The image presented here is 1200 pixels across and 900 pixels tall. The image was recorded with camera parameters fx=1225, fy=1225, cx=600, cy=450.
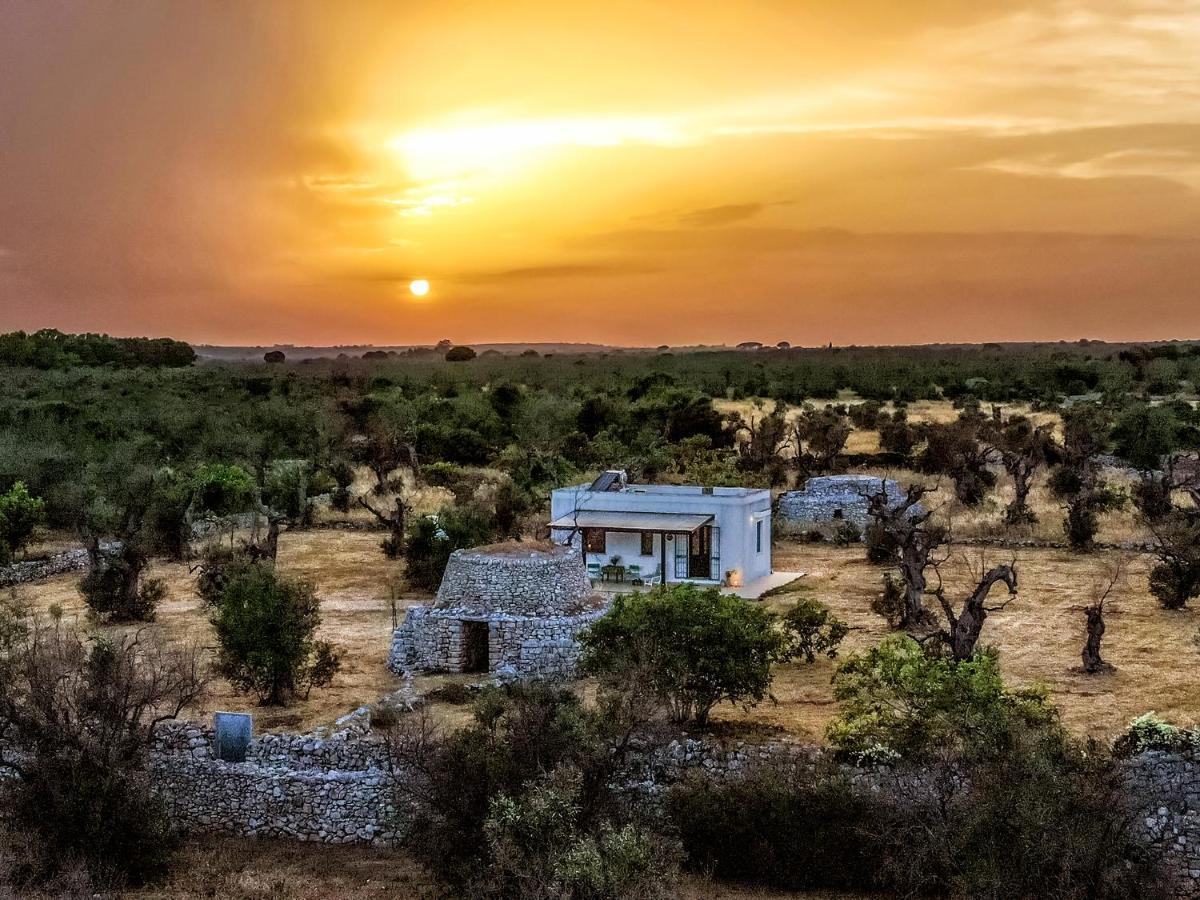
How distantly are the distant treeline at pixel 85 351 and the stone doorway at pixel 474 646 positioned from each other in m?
84.1

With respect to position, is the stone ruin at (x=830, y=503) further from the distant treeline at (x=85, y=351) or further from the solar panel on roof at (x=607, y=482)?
the distant treeline at (x=85, y=351)

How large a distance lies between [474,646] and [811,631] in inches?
259

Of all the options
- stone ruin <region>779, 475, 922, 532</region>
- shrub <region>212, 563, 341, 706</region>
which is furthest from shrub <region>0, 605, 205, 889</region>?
stone ruin <region>779, 475, 922, 532</region>

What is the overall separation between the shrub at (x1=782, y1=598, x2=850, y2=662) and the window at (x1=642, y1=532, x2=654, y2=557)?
680 cm

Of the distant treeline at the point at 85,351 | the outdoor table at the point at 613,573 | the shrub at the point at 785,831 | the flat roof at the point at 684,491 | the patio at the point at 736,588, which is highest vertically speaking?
the distant treeline at the point at 85,351

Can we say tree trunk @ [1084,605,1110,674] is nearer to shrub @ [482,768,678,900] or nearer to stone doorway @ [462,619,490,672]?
stone doorway @ [462,619,490,672]

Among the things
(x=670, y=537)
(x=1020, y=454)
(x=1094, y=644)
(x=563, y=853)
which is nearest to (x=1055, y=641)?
(x=1094, y=644)

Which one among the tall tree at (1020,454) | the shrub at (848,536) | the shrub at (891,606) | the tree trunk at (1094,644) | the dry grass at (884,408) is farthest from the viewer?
the dry grass at (884,408)

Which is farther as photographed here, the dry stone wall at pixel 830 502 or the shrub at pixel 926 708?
the dry stone wall at pixel 830 502

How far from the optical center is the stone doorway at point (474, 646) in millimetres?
23375

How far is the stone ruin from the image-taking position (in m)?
39.3

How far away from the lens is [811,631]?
23.9m

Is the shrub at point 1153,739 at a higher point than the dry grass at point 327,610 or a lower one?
higher

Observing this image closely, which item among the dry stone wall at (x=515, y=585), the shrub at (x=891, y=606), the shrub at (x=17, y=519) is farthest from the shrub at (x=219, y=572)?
the shrub at (x=891, y=606)
